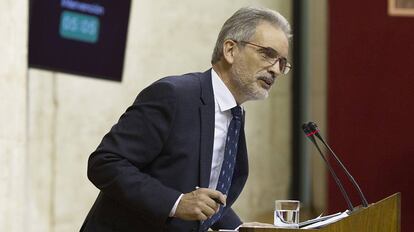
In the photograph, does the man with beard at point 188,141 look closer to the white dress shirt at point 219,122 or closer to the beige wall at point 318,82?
the white dress shirt at point 219,122

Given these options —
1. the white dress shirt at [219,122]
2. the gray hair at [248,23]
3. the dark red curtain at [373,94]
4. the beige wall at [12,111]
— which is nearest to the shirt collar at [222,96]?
the white dress shirt at [219,122]

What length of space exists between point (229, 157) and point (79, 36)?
2.47 meters

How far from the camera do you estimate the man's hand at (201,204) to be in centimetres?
266

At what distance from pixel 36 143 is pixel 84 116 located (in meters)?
0.38

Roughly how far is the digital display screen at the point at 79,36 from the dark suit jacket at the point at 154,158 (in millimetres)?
2312

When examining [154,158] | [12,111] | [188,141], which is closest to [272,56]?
[188,141]

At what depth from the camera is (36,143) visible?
5.54 meters

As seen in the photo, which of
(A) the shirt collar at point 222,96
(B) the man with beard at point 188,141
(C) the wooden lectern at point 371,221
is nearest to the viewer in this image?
(C) the wooden lectern at point 371,221

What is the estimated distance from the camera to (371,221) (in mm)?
2734

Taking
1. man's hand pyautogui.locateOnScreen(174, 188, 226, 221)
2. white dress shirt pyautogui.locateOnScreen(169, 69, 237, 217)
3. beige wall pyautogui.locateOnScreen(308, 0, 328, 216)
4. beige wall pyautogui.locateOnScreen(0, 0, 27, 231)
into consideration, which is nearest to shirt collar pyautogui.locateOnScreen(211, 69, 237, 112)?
white dress shirt pyautogui.locateOnScreen(169, 69, 237, 217)

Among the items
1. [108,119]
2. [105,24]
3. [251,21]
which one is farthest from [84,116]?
[251,21]

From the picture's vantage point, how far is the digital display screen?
5.13m

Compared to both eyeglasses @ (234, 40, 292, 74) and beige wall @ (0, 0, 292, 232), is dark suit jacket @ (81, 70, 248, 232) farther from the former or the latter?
beige wall @ (0, 0, 292, 232)

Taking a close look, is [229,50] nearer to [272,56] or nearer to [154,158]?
[272,56]
